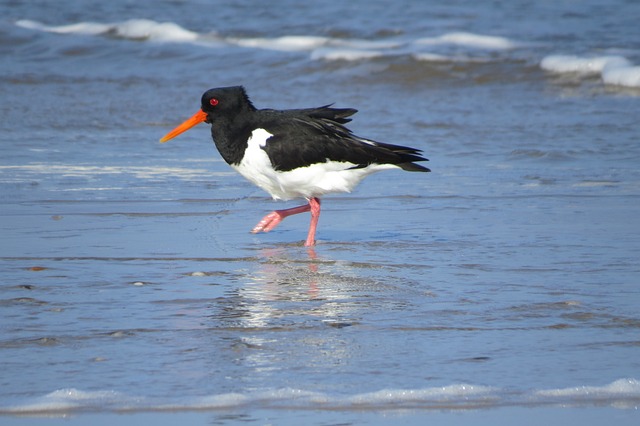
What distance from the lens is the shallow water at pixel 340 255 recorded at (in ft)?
13.9

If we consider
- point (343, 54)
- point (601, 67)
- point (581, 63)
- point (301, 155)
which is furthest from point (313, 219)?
point (343, 54)

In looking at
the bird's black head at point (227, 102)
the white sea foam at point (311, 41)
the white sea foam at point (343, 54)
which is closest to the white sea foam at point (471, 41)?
the white sea foam at point (311, 41)

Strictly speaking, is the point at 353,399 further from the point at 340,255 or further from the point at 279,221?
the point at 279,221

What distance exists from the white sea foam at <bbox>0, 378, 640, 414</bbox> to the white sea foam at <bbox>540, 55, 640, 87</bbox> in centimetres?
986

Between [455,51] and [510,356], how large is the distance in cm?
1195

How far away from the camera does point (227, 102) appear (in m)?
7.38

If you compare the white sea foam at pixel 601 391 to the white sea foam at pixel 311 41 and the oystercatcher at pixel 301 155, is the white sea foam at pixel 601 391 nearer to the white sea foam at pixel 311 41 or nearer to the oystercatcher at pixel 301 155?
the oystercatcher at pixel 301 155

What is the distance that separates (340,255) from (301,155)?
0.79 meters

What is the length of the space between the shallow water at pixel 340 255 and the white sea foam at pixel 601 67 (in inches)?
2.1

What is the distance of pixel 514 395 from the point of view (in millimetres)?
4129

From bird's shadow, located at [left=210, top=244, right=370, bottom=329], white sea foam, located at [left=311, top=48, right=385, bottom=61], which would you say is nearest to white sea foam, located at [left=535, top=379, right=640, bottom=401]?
bird's shadow, located at [left=210, top=244, right=370, bottom=329]

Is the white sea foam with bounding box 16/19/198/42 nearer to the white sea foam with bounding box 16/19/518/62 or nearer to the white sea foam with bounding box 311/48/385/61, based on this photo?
the white sea foam with bounding box 16/19/518/62

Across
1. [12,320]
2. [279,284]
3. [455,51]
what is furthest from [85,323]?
[455,51]

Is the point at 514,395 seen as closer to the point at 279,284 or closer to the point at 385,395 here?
the point at 385,395
